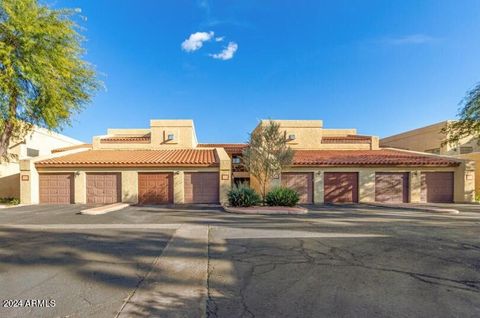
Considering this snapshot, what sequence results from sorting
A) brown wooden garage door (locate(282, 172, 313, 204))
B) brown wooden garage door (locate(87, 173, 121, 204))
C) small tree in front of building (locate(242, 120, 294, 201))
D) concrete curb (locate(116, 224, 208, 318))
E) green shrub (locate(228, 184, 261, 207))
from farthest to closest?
brown wooden garage door (locate(282, 172, 313, 204)) → brown wooden garage door (locate(87, 173, 121, 204)) → small tree in front of building (locate(242, 120, 294, 201)) → green shrub (locate(228, 184, 261, 207)) → concrete curb (locate(116, 224, 208, 318))

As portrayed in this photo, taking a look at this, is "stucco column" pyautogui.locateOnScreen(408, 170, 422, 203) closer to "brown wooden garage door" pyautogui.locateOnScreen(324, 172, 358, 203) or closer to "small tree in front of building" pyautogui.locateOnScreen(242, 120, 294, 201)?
"brown wooden garage door" pyautogui.locateOnScreen(324, 172, 358, 203)

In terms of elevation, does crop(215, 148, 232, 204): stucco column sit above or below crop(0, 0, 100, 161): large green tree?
below

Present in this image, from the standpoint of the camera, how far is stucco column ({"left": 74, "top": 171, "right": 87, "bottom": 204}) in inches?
670

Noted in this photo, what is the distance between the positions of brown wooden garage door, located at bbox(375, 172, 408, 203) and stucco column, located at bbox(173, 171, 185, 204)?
1498 centimetres

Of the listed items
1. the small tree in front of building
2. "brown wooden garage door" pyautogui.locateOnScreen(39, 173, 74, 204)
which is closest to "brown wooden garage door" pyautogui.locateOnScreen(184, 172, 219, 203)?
the small tree in front of building

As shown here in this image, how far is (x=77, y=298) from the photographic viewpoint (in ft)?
12.0

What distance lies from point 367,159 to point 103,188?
20582mm

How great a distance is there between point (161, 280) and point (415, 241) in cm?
723

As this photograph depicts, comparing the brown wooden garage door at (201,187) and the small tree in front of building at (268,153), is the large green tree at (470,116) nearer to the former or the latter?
the small tree in front of building at (268,153)

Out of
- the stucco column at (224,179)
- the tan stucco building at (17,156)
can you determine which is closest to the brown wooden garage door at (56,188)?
the tan stucco building at (17,156)

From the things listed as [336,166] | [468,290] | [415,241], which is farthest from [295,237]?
[336,166]

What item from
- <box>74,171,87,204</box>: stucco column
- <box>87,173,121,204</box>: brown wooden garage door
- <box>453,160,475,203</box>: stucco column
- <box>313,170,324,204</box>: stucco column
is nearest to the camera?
<box>74,171,87,204</box>: stucco column

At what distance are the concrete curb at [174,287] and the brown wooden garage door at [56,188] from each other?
15.3 metres

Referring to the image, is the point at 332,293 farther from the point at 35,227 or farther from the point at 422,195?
the point at 422,195
